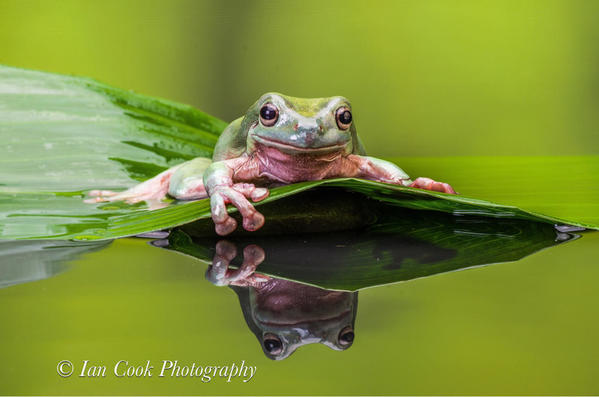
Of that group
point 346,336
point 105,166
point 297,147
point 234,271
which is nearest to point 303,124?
point 297,147

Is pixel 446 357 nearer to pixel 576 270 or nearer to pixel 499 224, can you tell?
pixel 576 270

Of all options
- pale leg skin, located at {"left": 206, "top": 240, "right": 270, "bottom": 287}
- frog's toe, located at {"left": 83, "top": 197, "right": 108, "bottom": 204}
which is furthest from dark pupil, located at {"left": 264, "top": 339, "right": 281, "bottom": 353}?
frog's toe, located at {"left": 83, "top": 197, "right": 108, "bottom": 204}

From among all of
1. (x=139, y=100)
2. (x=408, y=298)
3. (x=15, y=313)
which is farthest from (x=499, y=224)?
(x=139, y=100)

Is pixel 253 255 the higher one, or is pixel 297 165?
pixel 297 165

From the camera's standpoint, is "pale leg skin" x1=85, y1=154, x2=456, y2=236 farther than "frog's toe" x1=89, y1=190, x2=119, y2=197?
No

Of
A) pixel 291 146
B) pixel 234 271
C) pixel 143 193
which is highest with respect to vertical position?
pixel 291 146

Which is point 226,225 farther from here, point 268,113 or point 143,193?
A: point 143,193

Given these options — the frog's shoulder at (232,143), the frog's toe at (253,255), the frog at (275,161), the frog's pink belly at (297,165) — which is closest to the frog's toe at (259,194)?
the frog at (275,161)

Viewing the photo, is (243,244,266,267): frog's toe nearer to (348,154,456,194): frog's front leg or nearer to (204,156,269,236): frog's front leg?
(204,156,269,236): frog's front leg
